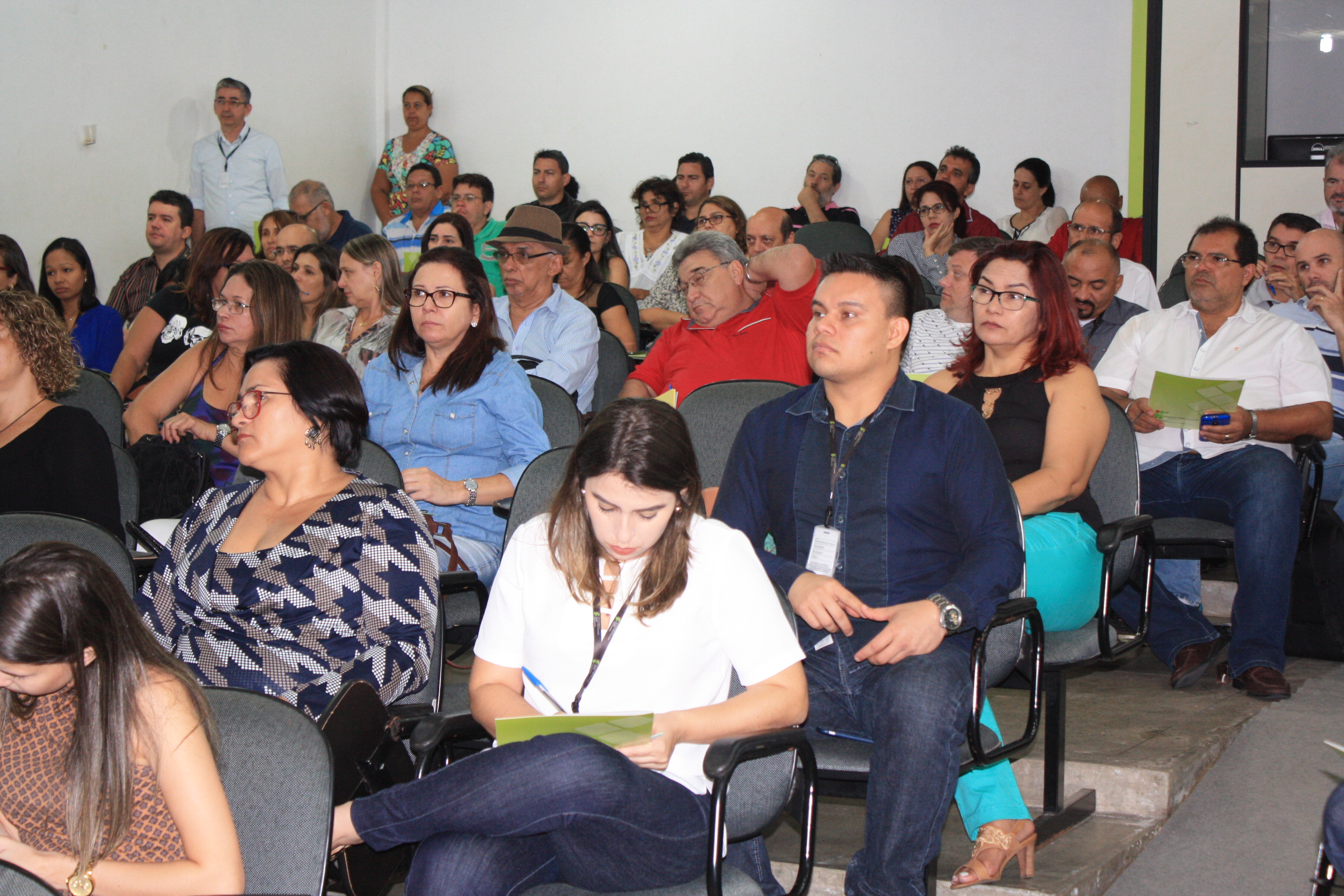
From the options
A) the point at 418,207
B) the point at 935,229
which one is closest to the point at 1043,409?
the point at 935,229

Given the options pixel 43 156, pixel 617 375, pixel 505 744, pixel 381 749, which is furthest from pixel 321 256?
pixel 505 744

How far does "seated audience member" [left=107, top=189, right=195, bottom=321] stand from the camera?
5.49 metres

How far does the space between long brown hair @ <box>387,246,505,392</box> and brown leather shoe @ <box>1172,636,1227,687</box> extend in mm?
2065

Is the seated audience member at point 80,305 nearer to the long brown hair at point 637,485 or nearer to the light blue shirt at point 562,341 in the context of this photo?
the light blue shirt at point 562,341

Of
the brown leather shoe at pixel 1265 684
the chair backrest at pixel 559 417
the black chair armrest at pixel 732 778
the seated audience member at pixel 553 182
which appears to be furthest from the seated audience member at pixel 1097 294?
the seated audience member at pixel 553 182

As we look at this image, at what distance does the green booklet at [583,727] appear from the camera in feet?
5.09

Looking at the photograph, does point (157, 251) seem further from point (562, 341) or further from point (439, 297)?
point (439, 297)

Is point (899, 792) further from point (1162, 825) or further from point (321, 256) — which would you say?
point (321, 256)

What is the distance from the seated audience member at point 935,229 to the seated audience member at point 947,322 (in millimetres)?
1412

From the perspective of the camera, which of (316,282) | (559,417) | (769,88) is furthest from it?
(769,88)

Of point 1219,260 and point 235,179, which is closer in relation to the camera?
point 1219,260

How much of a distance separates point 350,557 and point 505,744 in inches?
23.6

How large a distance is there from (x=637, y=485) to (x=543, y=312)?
2323mm

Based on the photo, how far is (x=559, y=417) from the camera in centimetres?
321
